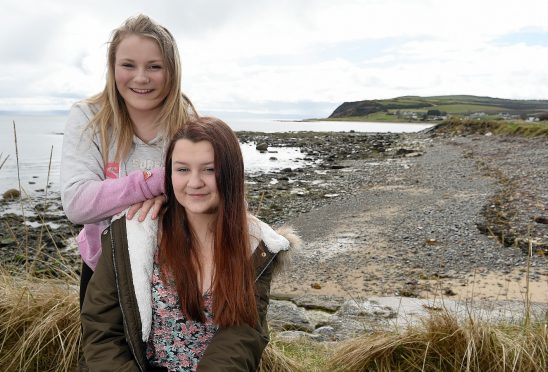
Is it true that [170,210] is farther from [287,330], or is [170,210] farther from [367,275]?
[367,275]

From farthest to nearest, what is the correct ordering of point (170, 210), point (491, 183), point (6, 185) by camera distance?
point (6, 185)
point (491, 183)
point (170, 210)

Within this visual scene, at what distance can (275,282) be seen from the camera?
26.0ft

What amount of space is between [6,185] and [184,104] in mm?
Result: 20774

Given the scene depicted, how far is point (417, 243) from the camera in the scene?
959 centimetres

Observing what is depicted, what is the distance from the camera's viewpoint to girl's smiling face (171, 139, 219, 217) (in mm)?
2326

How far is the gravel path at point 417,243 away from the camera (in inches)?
287

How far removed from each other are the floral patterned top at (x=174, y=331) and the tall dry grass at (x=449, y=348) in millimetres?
1321

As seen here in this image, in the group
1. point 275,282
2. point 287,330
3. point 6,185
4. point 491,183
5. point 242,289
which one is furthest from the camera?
point 6,185

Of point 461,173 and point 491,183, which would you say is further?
point 461,173

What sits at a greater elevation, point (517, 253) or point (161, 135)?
point (161, 135)

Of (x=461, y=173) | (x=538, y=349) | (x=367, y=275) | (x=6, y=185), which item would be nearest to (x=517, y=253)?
(x=367, y=275)

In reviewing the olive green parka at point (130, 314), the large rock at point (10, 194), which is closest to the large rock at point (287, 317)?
the olive green parka at point (130, 314)

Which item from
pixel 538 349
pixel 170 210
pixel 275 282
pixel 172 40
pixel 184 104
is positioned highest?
pixel 172 40

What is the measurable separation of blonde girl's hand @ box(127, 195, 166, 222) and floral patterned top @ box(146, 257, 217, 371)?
230 millimetres
